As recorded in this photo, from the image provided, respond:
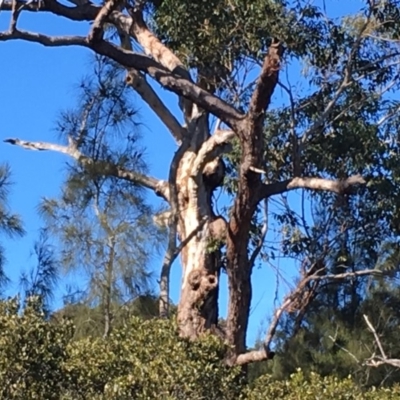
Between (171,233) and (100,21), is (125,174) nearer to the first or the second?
(171,233)

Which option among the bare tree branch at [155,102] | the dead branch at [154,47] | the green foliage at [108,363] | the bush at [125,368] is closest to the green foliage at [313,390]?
the bush at [125,368]

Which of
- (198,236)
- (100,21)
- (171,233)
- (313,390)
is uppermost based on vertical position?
(100,21)

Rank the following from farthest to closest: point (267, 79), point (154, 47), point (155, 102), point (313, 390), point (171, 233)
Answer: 1. point (155, 102)
2. point (171, 233)
3. point (154, 47)
4. point (267, 79)
5. point (313, 390)

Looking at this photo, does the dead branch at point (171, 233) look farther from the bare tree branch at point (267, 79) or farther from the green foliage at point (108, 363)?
the green foliage at point (108, 363)

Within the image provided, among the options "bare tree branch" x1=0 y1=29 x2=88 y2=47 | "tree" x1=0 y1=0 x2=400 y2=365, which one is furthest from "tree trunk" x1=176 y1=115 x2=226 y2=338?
"bare tree branch" x1=0 y1=29 x2=88 y2=47

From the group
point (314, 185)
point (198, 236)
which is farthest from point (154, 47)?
point (314, 185)

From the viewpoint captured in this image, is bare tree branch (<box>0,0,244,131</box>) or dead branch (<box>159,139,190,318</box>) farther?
dead branch (<box>159,139,190,318</box>)

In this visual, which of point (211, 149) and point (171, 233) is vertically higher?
point (211, 149)

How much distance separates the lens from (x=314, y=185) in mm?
10797

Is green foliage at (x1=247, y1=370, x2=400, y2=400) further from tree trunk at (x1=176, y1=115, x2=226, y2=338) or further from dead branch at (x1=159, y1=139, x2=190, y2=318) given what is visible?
dead branch at (x1=159, y1=139, x2=190, y2=318)

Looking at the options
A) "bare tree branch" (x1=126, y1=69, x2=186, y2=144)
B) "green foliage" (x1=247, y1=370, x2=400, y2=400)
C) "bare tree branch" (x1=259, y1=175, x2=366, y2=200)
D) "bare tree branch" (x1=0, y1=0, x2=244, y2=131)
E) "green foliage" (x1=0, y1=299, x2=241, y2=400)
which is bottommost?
"green foliage" (x1=247, y1=370, x2=400, y2=400)

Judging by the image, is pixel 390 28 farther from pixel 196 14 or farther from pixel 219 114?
pixel 219 114

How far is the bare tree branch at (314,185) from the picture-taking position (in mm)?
10367

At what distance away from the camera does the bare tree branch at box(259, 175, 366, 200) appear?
10367 mm
